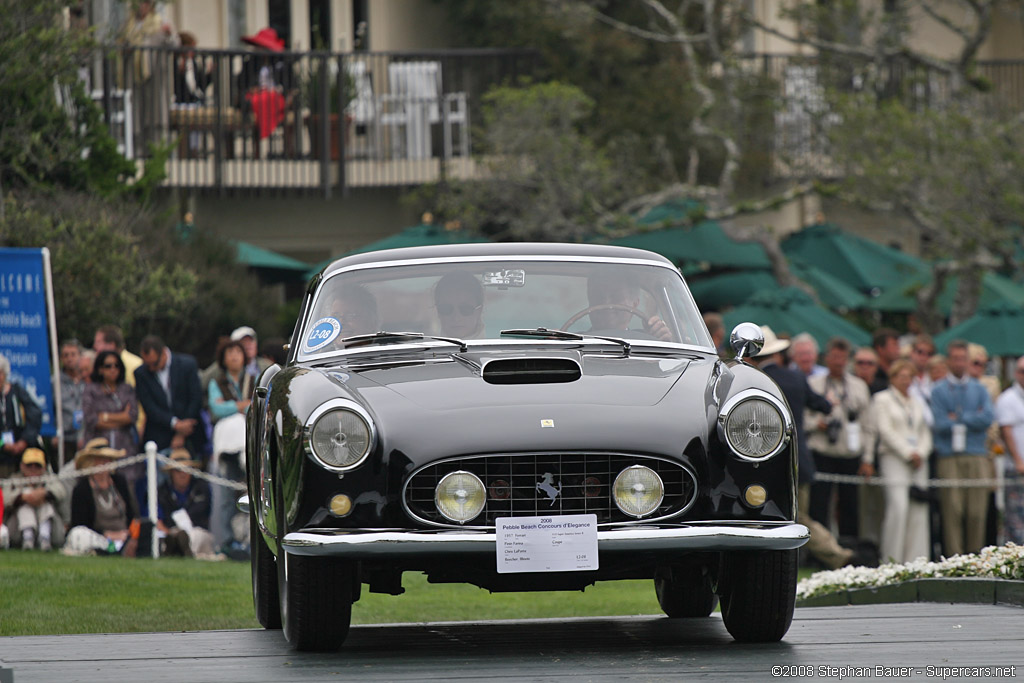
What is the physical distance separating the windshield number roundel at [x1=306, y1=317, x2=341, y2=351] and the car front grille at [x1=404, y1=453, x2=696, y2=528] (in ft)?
4.69

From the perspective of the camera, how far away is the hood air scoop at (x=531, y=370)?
21.4 ft

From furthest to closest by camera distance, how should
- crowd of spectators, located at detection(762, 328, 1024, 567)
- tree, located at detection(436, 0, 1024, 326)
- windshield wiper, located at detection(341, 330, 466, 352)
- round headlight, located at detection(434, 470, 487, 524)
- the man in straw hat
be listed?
tree, located at detection(436, 0, 1024, 326) < crowd of spectators, located at detection(762, 328, 1024, 567) < the man in straw hat < windshield wiper, located at detection(341, 330, 466, 352) < round headlight, located at detection(434, 470, 487, 524)

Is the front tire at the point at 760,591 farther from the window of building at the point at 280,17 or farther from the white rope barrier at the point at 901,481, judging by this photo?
the window of building at the point at 280,17

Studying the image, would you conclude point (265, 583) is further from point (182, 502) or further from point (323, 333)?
point (182, 502)

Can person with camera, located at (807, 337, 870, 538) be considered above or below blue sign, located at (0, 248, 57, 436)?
below

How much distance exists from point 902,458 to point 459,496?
9539mm

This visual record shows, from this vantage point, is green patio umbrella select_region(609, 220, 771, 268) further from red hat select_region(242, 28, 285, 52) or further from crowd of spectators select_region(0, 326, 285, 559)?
crowd of spectators select_region(0, 326, 285, 559)

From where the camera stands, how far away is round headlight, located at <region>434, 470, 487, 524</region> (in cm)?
610

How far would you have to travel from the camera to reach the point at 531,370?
6586 millimetres

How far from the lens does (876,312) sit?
89.7 feet

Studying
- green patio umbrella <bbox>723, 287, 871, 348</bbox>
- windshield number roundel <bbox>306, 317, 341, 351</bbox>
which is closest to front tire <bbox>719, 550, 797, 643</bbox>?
windshield number roundel <bbox>306, 317, 341, 351</bbox>

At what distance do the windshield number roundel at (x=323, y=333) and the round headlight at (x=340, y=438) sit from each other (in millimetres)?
1215

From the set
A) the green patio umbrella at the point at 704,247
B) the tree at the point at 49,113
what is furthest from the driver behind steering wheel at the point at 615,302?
the green patio umbrella at the point at 704,247

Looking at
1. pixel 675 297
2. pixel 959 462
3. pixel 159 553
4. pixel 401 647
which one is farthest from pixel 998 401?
pixel 401 647
